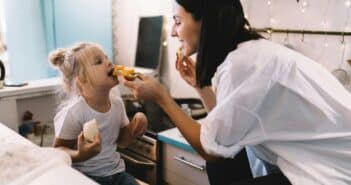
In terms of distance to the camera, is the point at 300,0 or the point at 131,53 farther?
the point at 131,53

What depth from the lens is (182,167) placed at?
1.81 m

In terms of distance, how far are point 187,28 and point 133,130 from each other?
0.78 meters

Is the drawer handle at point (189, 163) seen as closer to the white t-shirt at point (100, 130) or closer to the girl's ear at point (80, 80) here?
the white t-shirt at point (100, 130)

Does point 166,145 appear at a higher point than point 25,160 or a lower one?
lower

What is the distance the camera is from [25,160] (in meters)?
1.06

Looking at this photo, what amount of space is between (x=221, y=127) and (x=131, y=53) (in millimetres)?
2020

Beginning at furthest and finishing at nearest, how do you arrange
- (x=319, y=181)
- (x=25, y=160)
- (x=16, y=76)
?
(x=16, y=76) → (x=25, y=160) → (x=319, y=181)

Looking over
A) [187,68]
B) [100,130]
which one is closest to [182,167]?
[100,130]

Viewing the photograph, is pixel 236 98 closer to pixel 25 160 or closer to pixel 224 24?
pixel 224 24

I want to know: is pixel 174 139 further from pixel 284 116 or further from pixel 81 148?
pixel 284 116

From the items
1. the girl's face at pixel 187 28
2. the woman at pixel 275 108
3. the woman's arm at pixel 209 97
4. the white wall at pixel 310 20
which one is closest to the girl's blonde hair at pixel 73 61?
the woman's arm at pixel 209 97

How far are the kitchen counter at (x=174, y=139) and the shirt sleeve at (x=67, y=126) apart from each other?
0.44 m

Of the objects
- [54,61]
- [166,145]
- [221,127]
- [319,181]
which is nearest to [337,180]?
[319,181]

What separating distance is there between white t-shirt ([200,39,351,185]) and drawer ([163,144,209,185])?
0.73m
